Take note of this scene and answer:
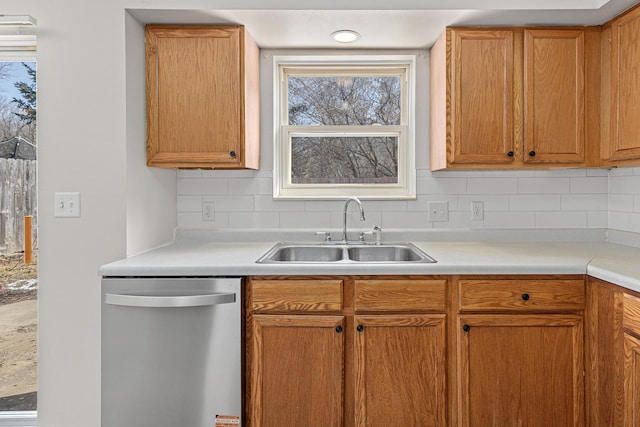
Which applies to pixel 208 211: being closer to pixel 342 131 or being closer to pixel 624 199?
pixel 342 131

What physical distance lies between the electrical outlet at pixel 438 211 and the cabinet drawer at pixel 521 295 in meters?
0.79

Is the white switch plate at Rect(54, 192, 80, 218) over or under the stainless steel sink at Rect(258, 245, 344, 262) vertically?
over

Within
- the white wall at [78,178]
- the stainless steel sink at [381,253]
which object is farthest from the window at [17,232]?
the stainless steel sink at [381,253]

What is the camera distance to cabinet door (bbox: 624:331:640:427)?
57.1 inches

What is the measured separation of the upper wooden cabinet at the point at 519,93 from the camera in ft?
6.95

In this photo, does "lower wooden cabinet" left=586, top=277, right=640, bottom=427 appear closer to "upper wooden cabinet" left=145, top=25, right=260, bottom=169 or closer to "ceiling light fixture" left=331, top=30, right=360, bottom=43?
"ceiling light fixture" left=331, top=30, right=360, bottom=43

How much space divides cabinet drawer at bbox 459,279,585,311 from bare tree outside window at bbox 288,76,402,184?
3.42ft

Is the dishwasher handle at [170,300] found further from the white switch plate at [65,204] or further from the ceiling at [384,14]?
the ceiling at [384,14]

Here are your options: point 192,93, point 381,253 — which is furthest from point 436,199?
point 192,93

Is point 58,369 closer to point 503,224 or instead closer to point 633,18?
point 503,224

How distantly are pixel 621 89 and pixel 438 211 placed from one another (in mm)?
1054

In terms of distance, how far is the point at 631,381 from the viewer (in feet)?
4.86

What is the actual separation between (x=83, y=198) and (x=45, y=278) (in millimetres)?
413

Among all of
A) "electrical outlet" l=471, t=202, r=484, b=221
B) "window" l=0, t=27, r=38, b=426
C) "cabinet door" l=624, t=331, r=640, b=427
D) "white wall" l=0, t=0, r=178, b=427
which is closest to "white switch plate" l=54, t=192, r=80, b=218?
"white wall" l=0, t=0, r=178, b=427
